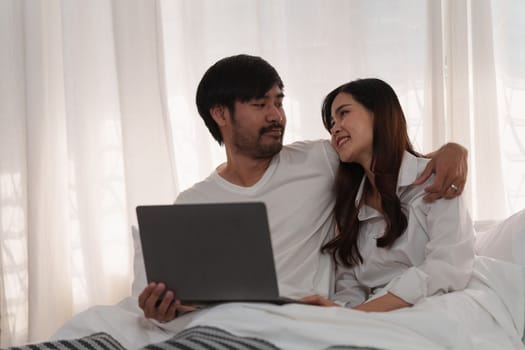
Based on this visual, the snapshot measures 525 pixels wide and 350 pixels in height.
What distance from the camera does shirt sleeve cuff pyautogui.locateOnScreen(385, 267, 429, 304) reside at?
71.2 inches

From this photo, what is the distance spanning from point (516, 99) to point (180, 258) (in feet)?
5.41

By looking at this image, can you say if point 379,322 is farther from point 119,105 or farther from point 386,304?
point 119,105

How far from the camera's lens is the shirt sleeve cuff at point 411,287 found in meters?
1.81


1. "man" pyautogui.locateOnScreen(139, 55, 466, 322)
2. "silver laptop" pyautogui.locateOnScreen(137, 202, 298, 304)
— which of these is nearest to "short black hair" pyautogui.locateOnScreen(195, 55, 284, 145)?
"man" pyautogui.locateOnScreen(139, 55, 466, 322)

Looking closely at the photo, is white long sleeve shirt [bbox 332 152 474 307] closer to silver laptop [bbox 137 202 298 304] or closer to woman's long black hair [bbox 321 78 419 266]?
woman's long black hair [bbox 321 78 419 266]

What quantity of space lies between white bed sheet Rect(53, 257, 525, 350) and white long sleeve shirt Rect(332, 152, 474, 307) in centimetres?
6

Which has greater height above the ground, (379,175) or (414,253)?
(379,175)

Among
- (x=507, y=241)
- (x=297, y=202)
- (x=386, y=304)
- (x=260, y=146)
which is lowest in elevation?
(x=386, y=304)

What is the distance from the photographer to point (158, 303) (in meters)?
1.78

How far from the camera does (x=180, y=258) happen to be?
1670mm

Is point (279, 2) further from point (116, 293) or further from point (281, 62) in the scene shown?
point (116, 293)

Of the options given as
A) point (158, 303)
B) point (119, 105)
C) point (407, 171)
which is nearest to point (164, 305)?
point (158, 303)

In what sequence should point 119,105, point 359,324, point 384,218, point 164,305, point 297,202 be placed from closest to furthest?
point 359,324 < point 164,305 < point 384,218 < point 297,202 < point 119,105

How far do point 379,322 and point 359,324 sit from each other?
46 millimetres
